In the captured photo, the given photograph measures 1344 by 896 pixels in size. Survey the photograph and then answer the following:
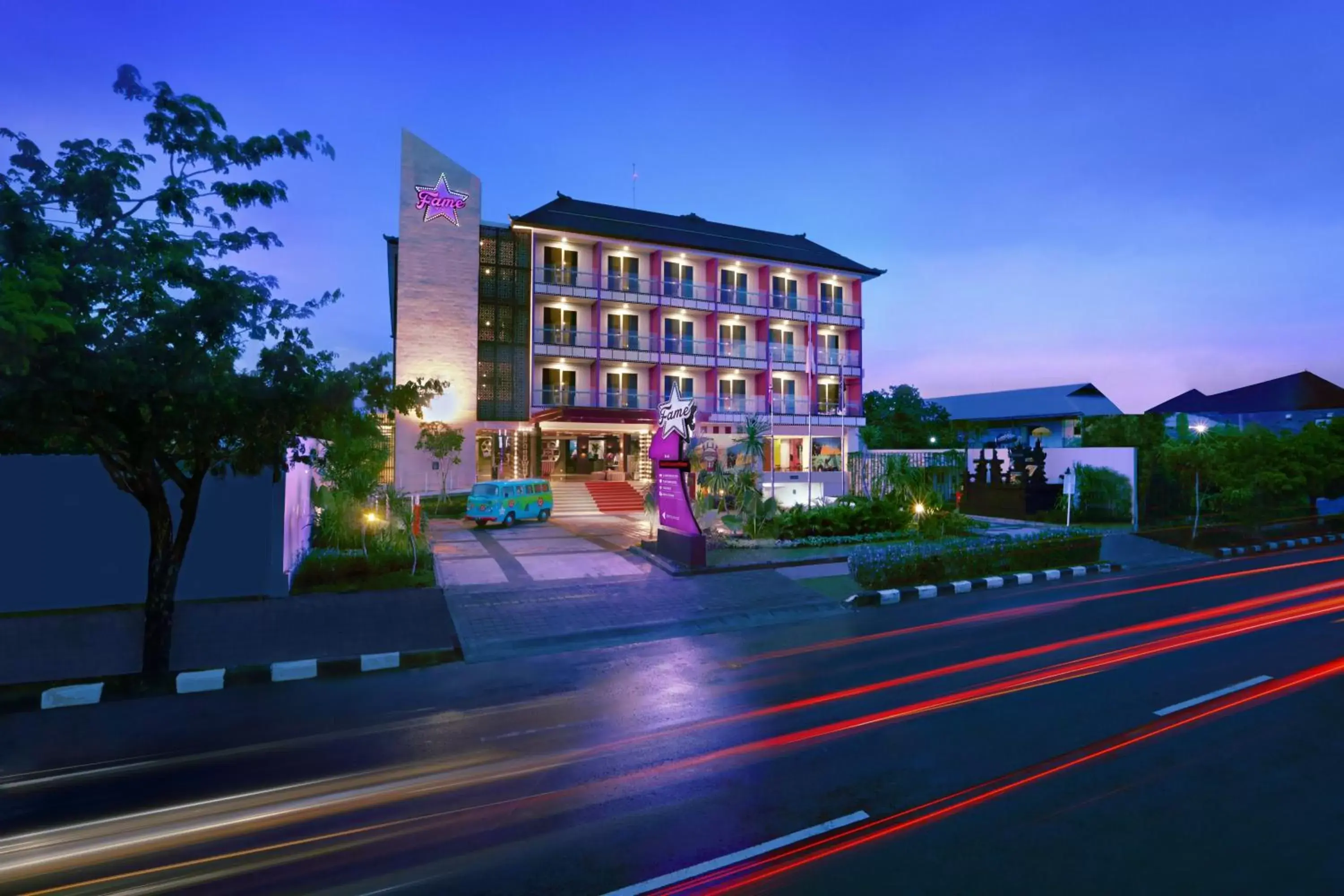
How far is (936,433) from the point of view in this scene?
176ft

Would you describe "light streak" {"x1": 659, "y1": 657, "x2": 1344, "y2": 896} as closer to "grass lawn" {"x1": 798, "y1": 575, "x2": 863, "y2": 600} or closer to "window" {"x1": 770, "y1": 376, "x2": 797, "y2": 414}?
"grass lawn" {"x1": 798, "y1": 575, "x2": 863, "y2": 600}

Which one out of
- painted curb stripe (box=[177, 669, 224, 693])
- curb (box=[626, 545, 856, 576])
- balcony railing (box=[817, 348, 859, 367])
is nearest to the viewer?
painted curb stripe (box=[177, 669, 224, 693])

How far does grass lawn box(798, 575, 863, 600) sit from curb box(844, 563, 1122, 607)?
8.3 inches

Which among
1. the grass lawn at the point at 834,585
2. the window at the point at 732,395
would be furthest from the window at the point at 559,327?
the grass lawn at the point at 834,585

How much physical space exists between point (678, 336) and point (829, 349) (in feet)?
34.9

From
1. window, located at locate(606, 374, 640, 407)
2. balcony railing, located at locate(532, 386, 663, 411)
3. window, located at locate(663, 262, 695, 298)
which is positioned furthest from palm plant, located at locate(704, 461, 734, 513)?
window, located at locate(663, 262, 695, 298)

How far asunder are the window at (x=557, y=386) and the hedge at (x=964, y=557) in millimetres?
23066

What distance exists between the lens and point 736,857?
164 inches

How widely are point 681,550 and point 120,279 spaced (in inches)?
412

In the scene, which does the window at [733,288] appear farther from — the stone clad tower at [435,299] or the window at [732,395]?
the stone clad tower at [435,299]

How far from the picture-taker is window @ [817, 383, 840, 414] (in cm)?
4403

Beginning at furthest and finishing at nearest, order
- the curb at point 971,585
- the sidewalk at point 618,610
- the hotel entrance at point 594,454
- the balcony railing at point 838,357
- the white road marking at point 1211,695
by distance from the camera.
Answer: the balcony railing at point 838,357 → the hotel entrance at point 594,454 → the curb at point 971,585 → the sidewalk at point 618,610 → the white road marking at point 1211,695

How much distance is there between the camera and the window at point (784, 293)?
42344 millimetres

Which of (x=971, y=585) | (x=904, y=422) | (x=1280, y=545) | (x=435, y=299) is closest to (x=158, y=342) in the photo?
(x=971, y=585)
